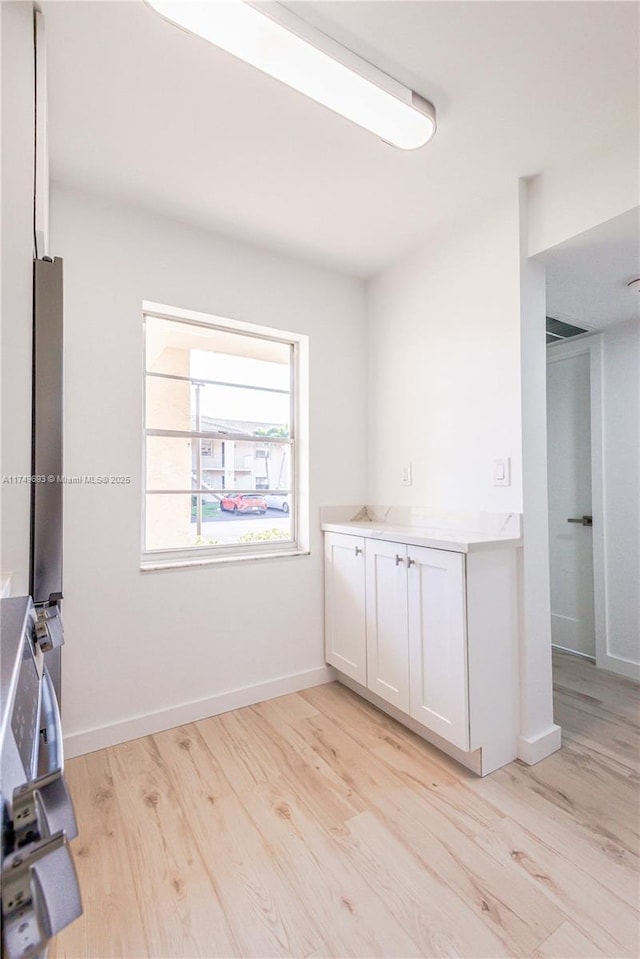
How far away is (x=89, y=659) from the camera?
80.0 inches

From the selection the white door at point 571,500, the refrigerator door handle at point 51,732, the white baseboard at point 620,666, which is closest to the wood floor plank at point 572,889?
the refrigerator door handle at point 51,732

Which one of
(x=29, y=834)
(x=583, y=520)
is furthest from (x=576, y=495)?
(x=29, y=834)

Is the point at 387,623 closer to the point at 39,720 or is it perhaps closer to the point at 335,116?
the point at 39,720

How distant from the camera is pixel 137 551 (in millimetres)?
2156

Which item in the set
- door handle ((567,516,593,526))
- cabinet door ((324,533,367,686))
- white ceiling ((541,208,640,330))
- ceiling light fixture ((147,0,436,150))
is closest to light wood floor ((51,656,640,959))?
cabinet door ((324,533,367,686))

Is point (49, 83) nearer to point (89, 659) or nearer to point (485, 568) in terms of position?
point (89, 659)

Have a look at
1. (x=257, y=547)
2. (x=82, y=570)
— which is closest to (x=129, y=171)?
(x=82, y=570)

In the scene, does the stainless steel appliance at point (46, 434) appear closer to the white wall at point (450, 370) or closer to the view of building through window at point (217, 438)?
the view of building through window at point (217, 438)

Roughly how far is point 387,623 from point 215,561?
37.7 inches

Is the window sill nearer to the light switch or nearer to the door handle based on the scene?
the light switch

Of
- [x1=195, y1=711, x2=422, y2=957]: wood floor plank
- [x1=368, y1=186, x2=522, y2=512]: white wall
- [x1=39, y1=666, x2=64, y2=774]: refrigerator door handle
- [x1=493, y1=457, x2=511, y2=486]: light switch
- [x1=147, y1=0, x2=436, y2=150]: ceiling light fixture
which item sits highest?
[x1=147, y1=0, x2=436, y2=150]: ceiling light fixture

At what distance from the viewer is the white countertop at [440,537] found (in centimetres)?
183

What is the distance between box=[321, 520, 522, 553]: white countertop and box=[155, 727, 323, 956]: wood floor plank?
49.0 inches

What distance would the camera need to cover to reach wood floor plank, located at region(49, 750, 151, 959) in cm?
117
